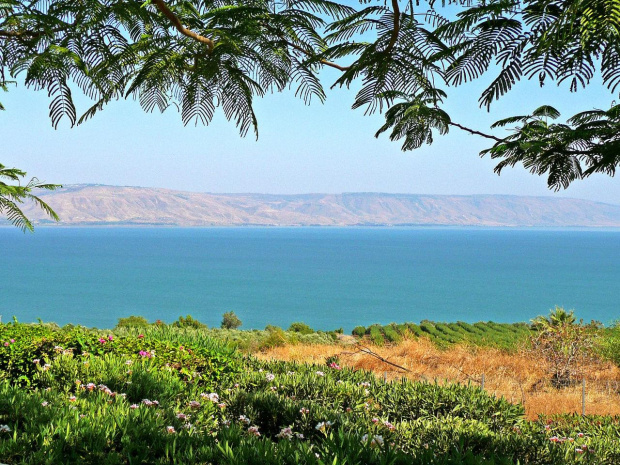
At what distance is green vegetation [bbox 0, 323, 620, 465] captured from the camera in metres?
2.65

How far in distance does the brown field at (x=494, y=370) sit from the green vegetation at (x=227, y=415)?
347cm

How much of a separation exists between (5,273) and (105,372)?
13763 cm

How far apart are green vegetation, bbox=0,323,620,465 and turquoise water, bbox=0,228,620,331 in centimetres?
6735

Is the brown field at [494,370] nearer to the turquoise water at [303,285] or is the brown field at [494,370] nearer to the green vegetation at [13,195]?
the green vegetation at [13,195]

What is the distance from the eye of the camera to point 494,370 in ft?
38.4

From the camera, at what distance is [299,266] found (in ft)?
448

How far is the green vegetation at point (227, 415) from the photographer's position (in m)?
2.65

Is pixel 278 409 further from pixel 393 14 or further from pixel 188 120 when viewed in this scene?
pixel 393 14

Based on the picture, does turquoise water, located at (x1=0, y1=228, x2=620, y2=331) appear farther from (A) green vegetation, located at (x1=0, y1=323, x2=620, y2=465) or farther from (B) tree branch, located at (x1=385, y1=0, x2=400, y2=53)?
(B) tree branch, located at (x1=385, y1=0, x2=400, y2=53)

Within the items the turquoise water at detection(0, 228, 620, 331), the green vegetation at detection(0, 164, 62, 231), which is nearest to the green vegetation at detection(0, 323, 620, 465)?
the green vegetation at detection(0, 164, 62, 231)

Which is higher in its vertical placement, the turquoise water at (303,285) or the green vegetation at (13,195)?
the green vegetation at (13,195)

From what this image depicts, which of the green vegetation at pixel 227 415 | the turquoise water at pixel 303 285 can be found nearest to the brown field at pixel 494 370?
the green vegetation at pixel 227 415

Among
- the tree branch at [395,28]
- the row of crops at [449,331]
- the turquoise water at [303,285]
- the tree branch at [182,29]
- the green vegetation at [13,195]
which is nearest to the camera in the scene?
the tree branch at [395,28]

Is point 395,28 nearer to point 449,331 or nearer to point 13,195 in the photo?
point 13,195
